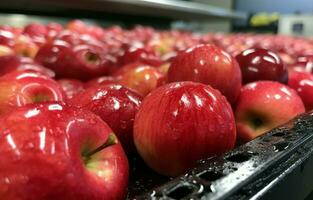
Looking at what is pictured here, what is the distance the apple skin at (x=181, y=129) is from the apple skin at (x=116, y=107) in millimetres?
39

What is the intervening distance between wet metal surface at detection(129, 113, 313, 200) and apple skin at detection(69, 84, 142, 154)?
5cm

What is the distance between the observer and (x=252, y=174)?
481 millimetres

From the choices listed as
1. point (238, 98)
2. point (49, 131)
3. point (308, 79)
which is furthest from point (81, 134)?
point (308, 79)

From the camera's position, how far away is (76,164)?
0.43m

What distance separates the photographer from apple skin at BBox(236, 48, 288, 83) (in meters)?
1.01

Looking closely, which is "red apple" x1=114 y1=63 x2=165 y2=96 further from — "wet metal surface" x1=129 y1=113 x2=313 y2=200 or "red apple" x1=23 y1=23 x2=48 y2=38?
"red apple" x1=23 y1=23 x2=48 y2=38

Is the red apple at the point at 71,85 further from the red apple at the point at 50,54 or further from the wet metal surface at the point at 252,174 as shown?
the wet metal surface at the point at 252,174

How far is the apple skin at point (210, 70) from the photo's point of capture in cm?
81

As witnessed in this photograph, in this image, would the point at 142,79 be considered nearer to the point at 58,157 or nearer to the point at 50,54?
the point at 50,54

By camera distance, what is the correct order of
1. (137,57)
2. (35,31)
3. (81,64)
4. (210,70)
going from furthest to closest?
(35,31) → (137,57) → (81,64) → (210,70)

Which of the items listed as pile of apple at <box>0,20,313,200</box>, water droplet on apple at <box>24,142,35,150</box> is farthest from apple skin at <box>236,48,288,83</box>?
water droplet on apple at <box>24,142,35,150</box>

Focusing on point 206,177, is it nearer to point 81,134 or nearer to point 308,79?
point 81,134

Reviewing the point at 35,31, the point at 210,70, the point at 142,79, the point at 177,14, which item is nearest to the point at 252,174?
the point at 210,70

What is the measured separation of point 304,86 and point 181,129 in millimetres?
583
